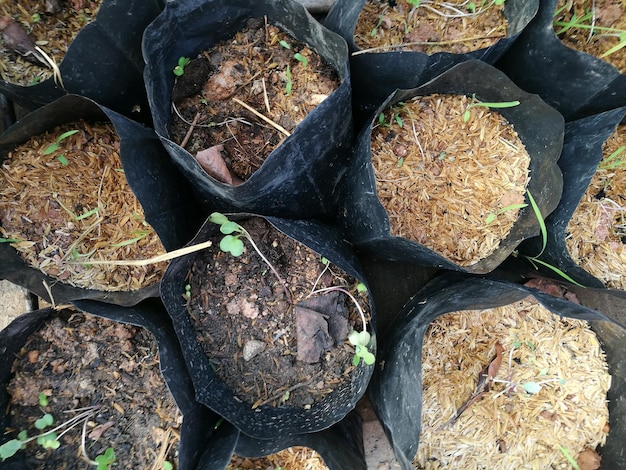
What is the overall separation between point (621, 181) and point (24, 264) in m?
1.70

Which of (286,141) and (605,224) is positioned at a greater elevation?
(286,141)

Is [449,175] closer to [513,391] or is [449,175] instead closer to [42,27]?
[513,391]

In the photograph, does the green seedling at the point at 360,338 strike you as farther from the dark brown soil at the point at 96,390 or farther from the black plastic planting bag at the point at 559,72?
the black plastic planting bag at the point at 559,72

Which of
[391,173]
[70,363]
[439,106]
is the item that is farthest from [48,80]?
[439,106]

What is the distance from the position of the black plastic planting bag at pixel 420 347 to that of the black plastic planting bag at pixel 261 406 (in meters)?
0.12

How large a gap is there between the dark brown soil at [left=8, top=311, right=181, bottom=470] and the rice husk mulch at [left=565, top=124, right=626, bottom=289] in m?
1.23

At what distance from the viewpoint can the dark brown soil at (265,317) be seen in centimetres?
118

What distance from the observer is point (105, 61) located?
115 centimetres

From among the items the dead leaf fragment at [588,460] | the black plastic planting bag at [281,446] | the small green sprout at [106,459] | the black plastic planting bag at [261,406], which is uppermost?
the black plastic planting bag at [261,406]

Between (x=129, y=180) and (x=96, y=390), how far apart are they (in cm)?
59

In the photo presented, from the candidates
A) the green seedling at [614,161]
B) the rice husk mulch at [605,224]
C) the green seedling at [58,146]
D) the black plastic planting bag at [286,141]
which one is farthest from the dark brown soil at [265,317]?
the green seedling at [614,161]

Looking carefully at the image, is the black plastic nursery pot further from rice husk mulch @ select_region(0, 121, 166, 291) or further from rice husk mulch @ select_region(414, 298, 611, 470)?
rice husk mulch @ select_region(414, 298, 611, 470)

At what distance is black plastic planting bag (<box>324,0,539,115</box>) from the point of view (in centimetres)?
112

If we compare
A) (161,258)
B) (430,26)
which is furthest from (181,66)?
(430,26)
